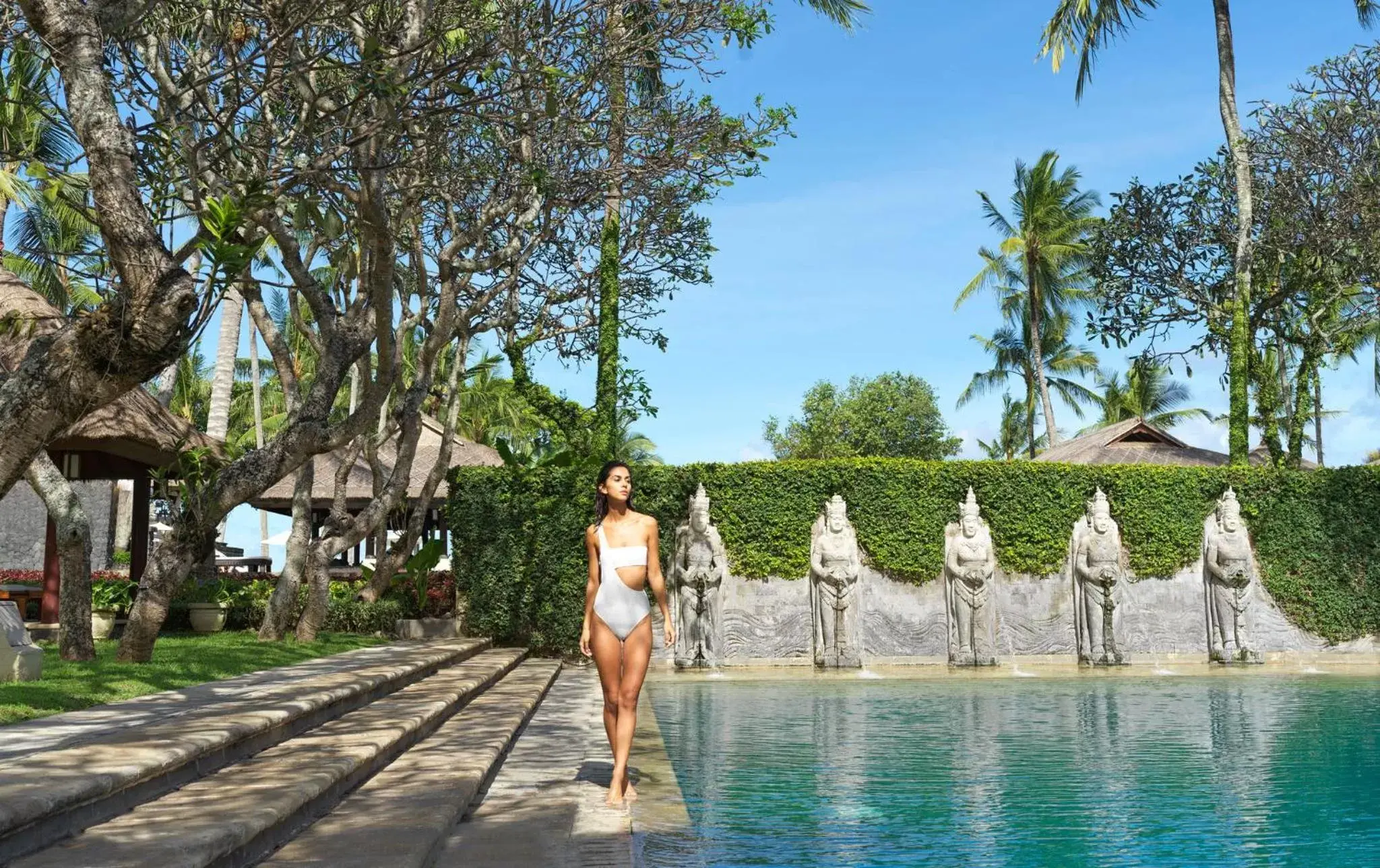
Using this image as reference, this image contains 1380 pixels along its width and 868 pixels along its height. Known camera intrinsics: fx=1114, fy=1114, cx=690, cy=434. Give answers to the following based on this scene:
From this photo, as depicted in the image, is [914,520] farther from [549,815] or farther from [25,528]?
[25,528]

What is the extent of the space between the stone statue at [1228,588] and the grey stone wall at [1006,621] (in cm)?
25

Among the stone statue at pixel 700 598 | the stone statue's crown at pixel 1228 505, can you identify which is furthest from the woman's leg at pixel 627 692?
the stone statue's crown at pixel 1228 505

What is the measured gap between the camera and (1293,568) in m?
19.7

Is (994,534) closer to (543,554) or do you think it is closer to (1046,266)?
(543,554)

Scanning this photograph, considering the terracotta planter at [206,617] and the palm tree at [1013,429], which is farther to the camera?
the palm tree at [1013,429]

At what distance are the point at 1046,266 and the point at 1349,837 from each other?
36.8m

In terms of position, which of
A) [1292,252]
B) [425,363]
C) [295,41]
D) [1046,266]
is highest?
[1046,266]

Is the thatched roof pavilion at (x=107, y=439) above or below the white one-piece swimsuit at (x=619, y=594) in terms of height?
above

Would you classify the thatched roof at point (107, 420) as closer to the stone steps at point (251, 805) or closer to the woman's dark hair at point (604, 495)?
the stone steps at point (251, 805)

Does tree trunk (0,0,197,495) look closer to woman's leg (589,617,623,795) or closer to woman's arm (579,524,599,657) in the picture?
woman's arm (579,524,599,657)

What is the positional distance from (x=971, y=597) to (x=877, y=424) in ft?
103

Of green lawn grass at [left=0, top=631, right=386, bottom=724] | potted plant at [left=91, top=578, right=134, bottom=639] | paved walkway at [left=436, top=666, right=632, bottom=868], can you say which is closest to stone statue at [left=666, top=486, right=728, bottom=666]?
green lawn grass at [left=0, top=631, right=386, bottom=724]

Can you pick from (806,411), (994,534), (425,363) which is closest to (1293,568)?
(994,534)

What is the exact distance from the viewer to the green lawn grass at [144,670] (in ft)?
24.6
